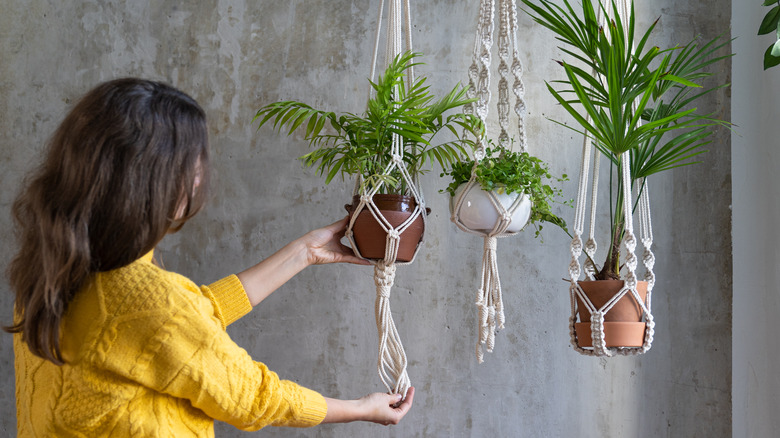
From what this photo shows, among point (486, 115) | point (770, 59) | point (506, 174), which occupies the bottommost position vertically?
point (506, 174)

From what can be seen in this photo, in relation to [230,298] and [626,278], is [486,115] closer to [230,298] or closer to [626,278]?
[626,278]

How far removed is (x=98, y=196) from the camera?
104 centimetres

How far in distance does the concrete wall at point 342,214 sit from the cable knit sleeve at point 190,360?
114 cm

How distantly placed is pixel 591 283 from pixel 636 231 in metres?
0.78

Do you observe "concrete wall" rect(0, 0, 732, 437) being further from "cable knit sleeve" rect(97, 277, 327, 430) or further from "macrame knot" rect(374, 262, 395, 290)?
"cable knit sleeve" rect(97, 277, 327, 430)

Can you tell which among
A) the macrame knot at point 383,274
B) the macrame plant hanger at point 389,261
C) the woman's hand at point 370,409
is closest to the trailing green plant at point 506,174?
the macrame plant hanger at point 389,261

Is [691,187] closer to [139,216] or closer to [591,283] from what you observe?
[591,283]

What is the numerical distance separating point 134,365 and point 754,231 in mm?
2087

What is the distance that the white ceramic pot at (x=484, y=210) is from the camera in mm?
1589

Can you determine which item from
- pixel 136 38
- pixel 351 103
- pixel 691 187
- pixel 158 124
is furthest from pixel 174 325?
pixel 691 187

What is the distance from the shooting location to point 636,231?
2.30m

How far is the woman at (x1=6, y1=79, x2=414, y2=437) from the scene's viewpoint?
105 cm

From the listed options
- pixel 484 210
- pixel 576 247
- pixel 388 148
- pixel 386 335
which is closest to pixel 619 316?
pixel 576 247

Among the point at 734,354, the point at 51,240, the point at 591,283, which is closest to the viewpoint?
the point at 51,240
